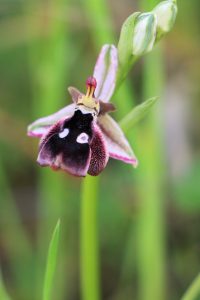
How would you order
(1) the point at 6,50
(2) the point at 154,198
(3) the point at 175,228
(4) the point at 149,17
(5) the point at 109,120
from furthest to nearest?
(1) the point at 6,50
(3) the point at 175,228
(2) the point at 154,198
(5) the point at 109,120
(4) the point at 149,17

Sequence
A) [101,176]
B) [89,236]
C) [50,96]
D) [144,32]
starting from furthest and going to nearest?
[101,176], [50,96], [89,236], [144,32]

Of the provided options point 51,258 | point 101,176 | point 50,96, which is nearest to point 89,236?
point 51,258

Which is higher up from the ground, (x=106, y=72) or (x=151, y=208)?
(x=106, y=72)

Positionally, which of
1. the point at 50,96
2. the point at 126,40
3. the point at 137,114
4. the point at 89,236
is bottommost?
the point at 89,236

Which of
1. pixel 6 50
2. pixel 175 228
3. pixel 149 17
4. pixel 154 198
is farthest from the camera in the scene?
pixel 6 50

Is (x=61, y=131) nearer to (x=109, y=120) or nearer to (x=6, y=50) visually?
(x=109, y=120)

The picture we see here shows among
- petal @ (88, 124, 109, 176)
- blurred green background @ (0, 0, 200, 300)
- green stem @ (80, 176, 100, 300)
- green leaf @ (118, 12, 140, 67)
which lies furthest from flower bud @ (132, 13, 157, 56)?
blurred green background @ (0, 0, 200, 300)

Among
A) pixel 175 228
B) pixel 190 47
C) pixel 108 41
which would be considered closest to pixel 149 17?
pixel 108 41

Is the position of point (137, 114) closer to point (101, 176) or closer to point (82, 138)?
point (82, 138)
